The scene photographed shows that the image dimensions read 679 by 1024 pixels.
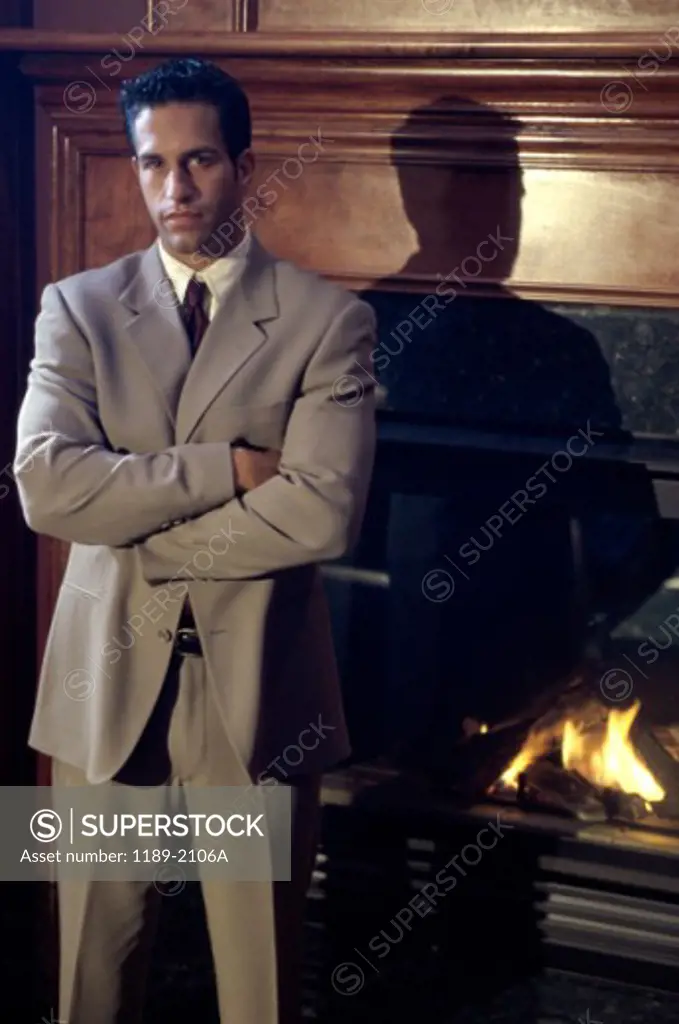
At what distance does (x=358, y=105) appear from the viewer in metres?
2.37

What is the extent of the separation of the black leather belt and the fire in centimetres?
106

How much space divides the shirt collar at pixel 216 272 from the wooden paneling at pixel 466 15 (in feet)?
2.18

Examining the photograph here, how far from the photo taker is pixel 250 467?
181cm

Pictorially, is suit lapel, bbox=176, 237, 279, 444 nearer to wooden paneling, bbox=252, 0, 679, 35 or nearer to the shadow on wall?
the shadow on wall

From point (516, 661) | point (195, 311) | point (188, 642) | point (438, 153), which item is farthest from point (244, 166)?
point (516, 661)

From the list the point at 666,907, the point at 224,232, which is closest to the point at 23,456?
the point at 224,232

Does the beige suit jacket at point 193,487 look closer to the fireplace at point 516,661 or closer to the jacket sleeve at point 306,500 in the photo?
the jacket sleeve at point 306,500

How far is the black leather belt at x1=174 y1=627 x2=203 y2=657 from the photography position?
1.85 metres

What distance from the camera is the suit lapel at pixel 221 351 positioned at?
185 cm

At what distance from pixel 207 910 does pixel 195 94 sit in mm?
1141

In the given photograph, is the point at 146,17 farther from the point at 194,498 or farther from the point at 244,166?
the point at 194,498

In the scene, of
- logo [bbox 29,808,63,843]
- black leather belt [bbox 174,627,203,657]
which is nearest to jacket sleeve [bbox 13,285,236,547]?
black leather belt [bbox 174,627,203,657]

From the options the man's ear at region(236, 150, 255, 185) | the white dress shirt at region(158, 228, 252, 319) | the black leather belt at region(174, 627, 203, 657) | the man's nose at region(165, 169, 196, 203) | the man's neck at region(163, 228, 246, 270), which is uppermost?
the man's ear at region(236, 150, 255, 185)

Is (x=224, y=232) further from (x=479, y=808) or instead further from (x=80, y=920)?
(x=479, y=808)
